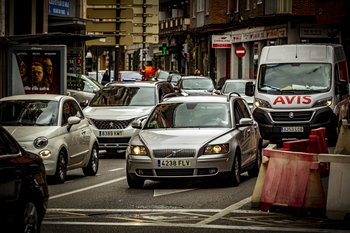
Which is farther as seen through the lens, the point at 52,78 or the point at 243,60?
the point at 243,60

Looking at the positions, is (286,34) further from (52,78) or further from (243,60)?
(52,78)

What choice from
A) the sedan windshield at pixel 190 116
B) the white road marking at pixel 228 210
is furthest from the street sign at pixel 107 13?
the white road marking at pixel 228 210

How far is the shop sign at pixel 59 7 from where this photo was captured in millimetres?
34809

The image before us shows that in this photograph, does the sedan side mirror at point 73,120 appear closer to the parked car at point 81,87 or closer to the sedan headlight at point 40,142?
the sedan headlight at point 40,142

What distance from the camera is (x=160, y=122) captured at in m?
12.7

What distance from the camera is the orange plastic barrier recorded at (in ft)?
29.2

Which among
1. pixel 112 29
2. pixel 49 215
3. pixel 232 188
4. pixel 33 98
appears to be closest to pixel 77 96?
pixel 112 29

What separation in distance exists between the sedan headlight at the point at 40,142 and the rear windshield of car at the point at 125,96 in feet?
21.7

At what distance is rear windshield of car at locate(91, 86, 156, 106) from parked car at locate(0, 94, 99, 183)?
4.56m

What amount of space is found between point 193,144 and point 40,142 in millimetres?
2579

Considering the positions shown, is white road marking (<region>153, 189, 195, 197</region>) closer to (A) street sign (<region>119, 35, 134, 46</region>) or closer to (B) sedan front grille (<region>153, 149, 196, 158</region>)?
(B) sedan front grille (<region>153, 149, 196, 158</region>)

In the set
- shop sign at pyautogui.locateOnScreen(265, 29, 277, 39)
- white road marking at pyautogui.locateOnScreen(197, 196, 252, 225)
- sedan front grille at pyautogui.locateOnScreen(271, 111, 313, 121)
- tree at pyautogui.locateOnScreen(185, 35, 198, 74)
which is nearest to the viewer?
white road marking at pyautogui.locateOnScreen(197, 196, 252, 225)

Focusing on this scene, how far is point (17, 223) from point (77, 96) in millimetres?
22871

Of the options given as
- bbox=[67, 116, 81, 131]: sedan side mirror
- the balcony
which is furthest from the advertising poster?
the balcony
